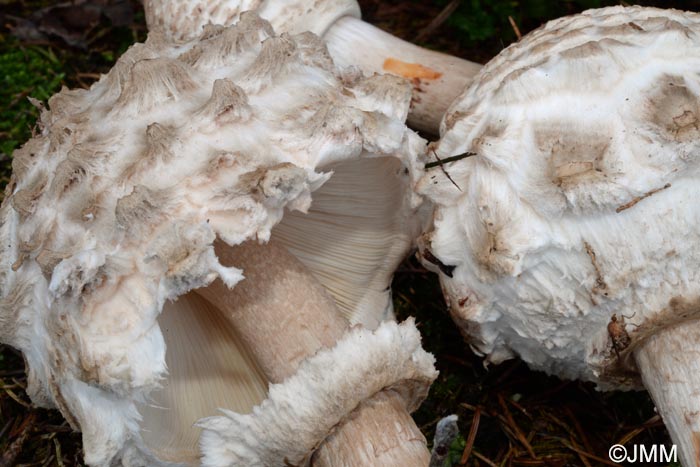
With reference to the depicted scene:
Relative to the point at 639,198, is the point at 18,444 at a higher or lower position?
lower

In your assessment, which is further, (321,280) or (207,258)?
(321,280)

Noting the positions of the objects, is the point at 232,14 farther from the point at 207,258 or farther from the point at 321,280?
the point at 207,258

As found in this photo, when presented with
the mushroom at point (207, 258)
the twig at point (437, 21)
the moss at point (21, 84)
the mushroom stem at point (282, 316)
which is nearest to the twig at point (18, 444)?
the mushroom at point (207, 258)

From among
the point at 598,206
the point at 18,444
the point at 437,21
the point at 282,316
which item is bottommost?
the point at 18,444

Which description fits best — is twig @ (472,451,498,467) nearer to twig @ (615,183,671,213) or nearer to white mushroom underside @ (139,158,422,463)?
white mushroom underside @ (139,158,422,463)

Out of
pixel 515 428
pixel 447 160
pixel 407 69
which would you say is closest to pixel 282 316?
pixel 447 160

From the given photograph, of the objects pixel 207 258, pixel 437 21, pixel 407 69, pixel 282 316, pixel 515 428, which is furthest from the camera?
pixel 437 21

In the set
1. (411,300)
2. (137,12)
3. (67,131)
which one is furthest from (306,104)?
(137,12)

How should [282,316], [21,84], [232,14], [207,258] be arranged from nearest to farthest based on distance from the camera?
[207,258] < [282,316] < [232,14] < [21,84]
